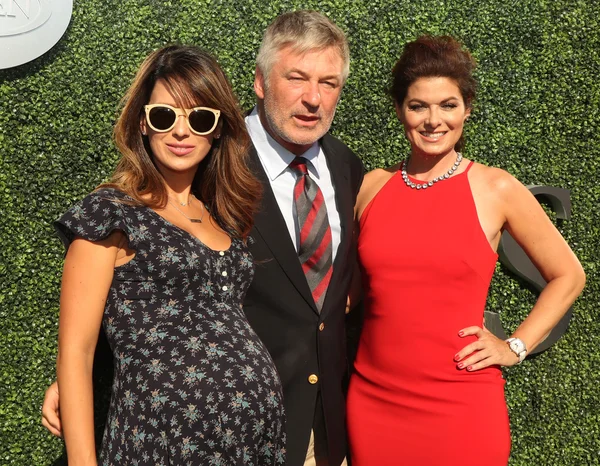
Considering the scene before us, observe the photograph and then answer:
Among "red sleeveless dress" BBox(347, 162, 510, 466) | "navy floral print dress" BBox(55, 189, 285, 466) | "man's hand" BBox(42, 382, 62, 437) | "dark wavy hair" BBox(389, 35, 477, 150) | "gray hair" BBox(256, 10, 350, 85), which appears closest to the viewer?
"navy floral print dress" BBox(55, 189, 285, 466)

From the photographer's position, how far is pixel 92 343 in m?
2.20

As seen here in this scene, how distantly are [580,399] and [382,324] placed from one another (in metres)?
1.89

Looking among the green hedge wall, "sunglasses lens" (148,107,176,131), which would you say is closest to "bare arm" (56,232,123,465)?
"sunglasses lens" (148,107,176,131)

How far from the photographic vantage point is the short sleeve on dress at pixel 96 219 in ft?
7.00

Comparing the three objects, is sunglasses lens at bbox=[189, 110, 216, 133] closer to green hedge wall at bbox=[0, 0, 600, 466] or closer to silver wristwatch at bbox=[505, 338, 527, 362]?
green hedge wall at bbox=[0, 0, 600, 466]

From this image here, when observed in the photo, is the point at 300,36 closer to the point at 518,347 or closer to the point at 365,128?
the point at 365,128

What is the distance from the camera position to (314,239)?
2873 mm

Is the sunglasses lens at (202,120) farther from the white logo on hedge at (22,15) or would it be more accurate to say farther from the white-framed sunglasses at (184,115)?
the white logo on hedge at (22,15)

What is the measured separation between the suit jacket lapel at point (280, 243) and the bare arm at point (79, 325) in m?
0.74

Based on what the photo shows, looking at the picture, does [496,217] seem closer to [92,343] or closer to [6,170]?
[92,343]

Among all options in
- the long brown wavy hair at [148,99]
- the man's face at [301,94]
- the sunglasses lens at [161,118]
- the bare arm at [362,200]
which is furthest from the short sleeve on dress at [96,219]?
A: the bare arm at [362,200]

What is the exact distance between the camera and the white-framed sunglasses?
2.38 m

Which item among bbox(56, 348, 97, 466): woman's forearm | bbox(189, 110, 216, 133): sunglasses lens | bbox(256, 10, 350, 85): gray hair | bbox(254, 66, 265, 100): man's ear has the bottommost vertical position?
bbox(56, 348, 97, 466): woman's forearm

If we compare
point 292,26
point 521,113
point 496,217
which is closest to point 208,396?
point 496,217
